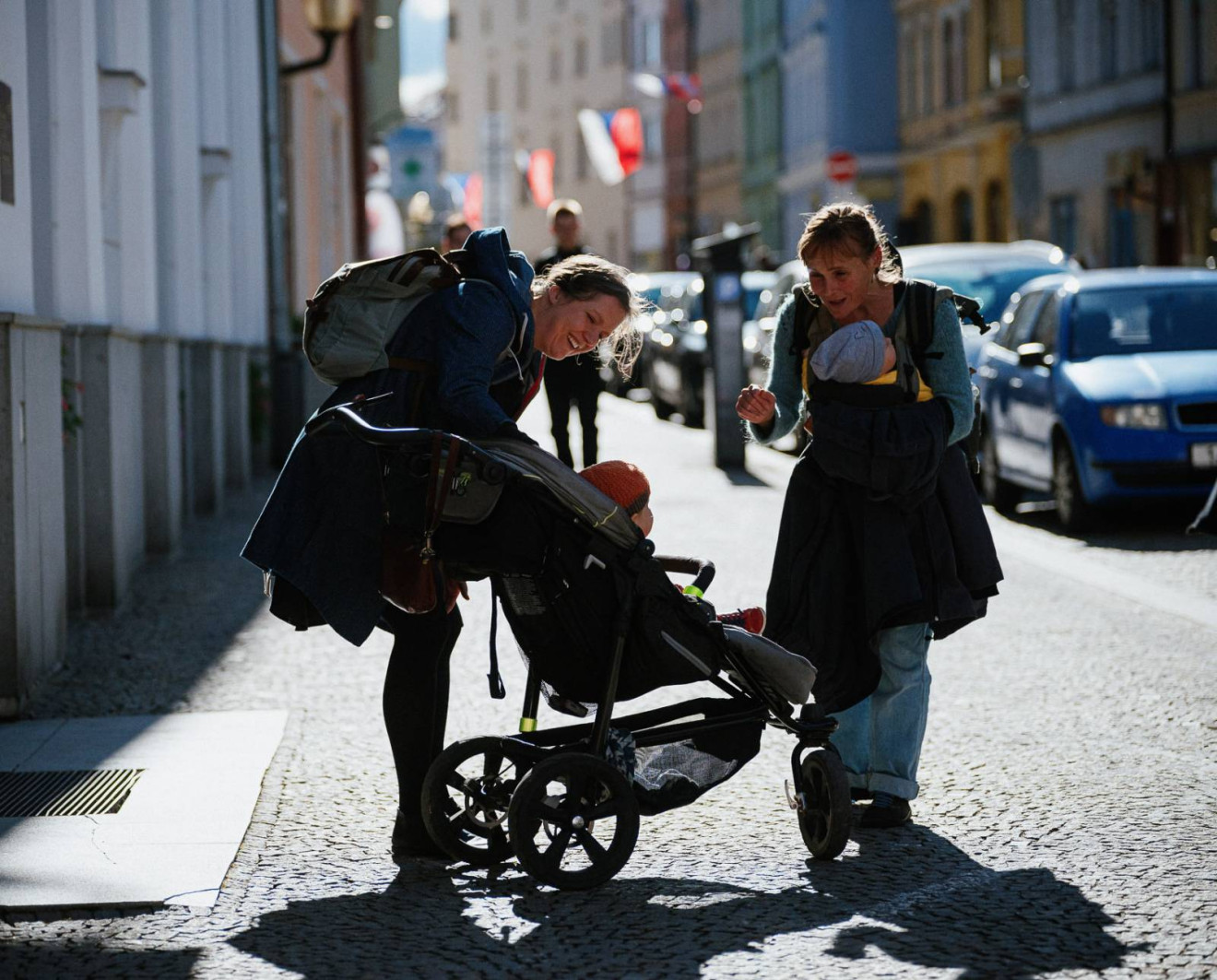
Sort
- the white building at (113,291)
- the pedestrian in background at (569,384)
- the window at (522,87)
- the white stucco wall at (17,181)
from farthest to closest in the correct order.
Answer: the window at (522,87), the pedestrian in background at (569,384), the white stucco wall at (17,181), the white building at (113,291)

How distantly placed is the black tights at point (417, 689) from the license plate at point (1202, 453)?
814cm

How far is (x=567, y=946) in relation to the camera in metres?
4.77

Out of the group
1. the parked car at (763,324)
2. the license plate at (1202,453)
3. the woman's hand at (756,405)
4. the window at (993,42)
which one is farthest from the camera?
the window at (993,42)

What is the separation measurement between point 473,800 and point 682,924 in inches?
27.9

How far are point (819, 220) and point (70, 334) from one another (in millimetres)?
4995

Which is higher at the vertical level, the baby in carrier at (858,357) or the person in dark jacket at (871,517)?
the baby in carrier at (858,357)

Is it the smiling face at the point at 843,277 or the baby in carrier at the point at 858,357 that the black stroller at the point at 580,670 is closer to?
the baby in carrier at the point at 858,357

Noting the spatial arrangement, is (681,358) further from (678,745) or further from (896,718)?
(678,745)

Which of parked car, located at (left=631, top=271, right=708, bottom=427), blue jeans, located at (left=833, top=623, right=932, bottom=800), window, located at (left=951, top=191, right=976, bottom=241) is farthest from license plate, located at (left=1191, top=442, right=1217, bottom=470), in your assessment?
window, located at (left=951, top=191, right=976, bottom=241)

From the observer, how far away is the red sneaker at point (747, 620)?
549 cm

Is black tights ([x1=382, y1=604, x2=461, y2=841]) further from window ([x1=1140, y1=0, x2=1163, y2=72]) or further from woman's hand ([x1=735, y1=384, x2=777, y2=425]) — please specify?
window ([x1=1140, y1=0, x2=1163, y2=72])

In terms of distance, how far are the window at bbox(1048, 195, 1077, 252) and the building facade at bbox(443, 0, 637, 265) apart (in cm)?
4431

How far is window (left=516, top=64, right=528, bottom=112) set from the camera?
9794 centimetres

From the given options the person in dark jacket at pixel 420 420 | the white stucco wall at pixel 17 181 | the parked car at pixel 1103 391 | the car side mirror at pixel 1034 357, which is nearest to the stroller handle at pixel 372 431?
the person in dark jacket at pixel 420 420
